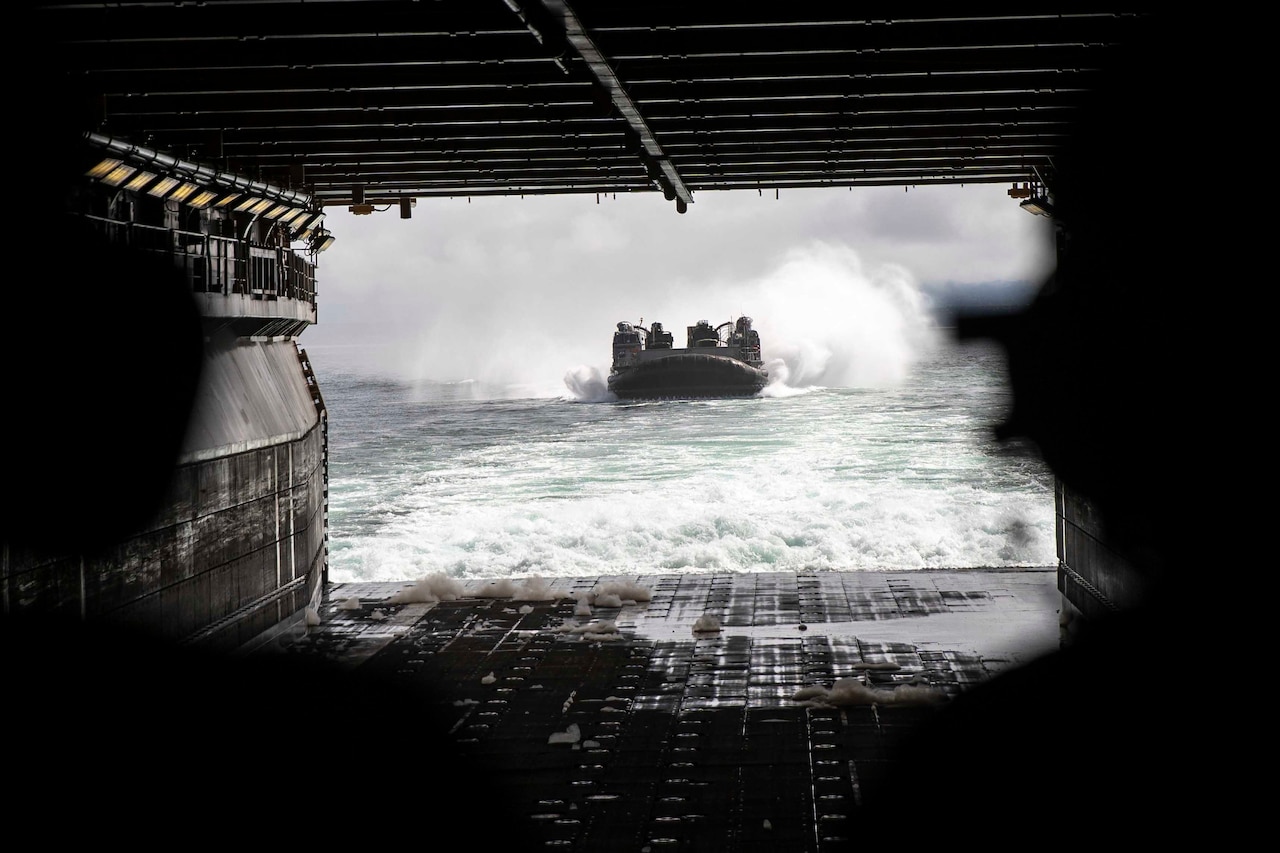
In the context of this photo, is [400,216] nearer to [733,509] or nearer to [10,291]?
[10,291]

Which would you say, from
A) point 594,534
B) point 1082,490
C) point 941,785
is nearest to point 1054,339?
point 1082,490

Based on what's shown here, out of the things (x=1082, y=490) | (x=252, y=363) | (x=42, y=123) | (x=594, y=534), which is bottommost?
(x=594, y=534)

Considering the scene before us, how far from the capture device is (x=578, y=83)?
12969 mm

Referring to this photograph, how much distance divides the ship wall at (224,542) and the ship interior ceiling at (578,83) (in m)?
3.12

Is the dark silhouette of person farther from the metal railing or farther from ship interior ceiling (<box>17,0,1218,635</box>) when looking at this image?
the metal railing

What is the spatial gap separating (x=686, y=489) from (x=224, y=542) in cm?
2835

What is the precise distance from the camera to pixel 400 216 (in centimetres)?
2131

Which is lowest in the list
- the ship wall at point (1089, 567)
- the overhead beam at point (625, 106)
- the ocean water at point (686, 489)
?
the ocean water at point (686, 489)

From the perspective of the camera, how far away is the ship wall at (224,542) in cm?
1124

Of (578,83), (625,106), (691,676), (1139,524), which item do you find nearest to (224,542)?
(691,676)

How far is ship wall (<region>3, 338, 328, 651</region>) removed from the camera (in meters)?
11.2

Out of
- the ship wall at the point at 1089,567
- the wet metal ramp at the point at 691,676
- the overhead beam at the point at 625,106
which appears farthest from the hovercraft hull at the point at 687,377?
the ship wall at the point at 1089,567

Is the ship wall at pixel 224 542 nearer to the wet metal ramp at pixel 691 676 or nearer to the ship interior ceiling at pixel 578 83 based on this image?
the wet metal ramp at pixel 691 676

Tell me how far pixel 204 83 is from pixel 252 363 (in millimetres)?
5170
